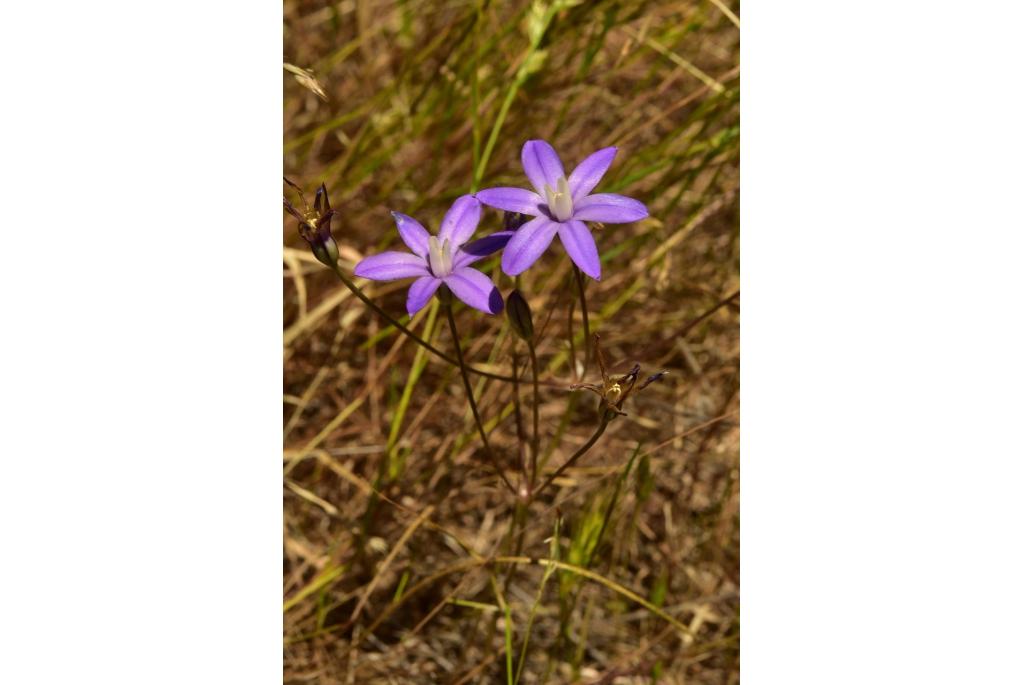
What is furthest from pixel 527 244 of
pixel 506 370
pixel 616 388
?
pixel 506 370

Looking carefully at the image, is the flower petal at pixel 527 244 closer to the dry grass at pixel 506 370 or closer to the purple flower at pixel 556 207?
the purple flower at pixel 556 207

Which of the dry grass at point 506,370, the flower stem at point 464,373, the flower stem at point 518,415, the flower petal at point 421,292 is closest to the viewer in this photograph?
the flower petal at point 421,292

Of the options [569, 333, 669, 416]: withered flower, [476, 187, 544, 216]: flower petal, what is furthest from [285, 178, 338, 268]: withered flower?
[569, 333, 669, 416]: withered flower

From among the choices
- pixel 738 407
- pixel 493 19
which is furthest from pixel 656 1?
pixel 738 407

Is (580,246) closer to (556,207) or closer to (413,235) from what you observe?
(556,207)

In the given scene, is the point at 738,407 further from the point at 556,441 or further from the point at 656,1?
the point at 656,1

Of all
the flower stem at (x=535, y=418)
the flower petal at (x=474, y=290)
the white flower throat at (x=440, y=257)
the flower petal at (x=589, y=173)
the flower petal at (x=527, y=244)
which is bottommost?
the flower stem at (x=535, y=418)

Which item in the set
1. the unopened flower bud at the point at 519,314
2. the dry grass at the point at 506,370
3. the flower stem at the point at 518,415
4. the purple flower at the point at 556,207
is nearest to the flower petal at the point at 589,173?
the purple flower at the point at 556,207
